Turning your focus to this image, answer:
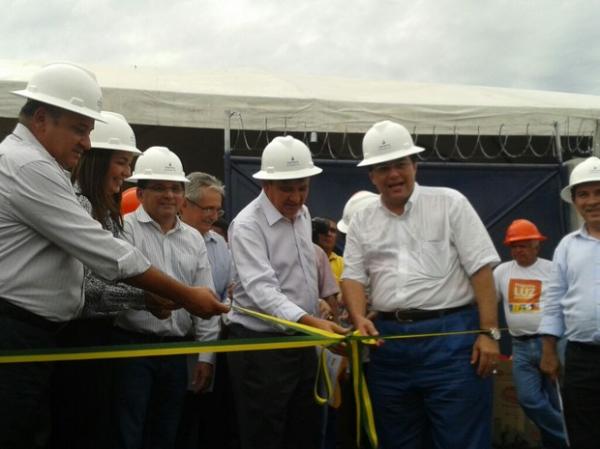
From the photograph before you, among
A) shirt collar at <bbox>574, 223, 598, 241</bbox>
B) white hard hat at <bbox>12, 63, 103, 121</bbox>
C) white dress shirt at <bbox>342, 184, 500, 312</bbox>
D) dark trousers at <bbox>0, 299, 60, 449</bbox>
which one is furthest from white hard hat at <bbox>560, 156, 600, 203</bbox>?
dark trousers at <bbox>0, 299, 60, 449</bbox>

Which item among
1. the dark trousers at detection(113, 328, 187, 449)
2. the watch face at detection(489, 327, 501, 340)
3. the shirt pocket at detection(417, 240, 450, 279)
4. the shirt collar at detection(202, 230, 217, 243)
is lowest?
the dark trousers at detection(113, 328, 187, 449)

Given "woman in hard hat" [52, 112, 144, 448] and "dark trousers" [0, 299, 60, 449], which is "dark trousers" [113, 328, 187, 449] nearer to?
"woman in hard hat" [52, 112, 144, 448]

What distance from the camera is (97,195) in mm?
3234

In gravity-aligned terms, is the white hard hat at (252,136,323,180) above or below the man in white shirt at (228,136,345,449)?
above

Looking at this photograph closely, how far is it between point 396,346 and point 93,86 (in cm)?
185

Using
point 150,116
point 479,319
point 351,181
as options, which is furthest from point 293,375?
point 150,116

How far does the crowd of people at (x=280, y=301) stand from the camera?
280 cm

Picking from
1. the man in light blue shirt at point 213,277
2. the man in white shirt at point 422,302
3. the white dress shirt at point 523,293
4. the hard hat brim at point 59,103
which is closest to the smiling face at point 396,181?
the man in white shirt at point 422,302

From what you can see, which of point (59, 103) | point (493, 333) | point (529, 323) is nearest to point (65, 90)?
point (59, 103)

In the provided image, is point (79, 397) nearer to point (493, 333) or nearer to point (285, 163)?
point (285, 163)

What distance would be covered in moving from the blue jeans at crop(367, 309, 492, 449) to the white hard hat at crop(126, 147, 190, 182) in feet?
4.81

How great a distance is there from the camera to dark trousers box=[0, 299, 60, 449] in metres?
2.53

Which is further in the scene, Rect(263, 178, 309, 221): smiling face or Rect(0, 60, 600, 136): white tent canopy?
Rect(0, 60, 600, 136): white tent canopy

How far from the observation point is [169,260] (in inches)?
149
